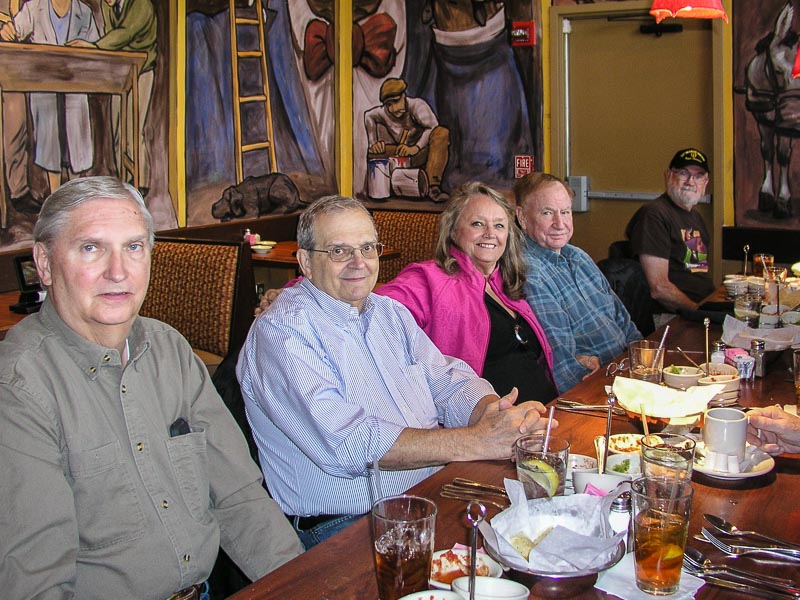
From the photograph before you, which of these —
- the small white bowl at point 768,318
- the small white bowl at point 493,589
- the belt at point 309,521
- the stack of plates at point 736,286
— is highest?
the stack of plates at point 736,286

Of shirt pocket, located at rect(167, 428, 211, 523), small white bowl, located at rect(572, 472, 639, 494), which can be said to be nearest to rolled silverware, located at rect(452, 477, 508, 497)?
small white bowl, located at rect(572, 472, 639, 494)

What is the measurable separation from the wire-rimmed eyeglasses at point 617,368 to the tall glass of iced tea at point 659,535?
4.34 ft

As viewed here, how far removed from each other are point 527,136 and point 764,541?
16.6 feet

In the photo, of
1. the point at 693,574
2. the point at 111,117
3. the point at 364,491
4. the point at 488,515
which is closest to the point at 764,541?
the point at 693,574

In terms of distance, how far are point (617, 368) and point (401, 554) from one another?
5.29 ft

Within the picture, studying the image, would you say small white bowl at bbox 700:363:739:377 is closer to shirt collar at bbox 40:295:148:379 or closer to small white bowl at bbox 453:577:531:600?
small white bowl at bbox 453:577:531:600

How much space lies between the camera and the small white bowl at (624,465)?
69.2 inches

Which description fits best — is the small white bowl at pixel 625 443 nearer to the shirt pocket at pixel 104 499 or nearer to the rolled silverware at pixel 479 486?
the rolled silverware at pixel 479 486

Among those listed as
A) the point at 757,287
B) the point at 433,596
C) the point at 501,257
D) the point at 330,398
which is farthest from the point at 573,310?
the point at 433,596

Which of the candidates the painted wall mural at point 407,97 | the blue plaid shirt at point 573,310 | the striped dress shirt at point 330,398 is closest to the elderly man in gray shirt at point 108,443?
the striped dress shirt at point 330,398

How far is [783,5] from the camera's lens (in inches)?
211

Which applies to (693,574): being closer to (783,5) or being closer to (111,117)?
(111,117)

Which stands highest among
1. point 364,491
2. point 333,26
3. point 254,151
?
point 333,26

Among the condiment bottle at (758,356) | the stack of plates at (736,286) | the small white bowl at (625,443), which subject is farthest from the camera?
the stack of plates at (736,286)
